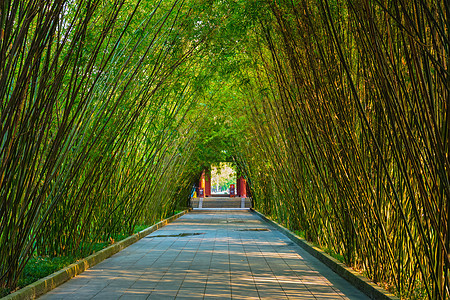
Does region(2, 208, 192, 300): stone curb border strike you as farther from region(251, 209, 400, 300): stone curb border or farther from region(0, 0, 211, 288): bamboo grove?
region(251, 209, 400, 300): stone curb border

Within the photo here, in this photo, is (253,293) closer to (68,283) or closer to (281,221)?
(68,283)

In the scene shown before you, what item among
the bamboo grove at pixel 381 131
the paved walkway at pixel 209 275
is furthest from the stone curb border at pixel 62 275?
the bamboo grove at pixel 381 131

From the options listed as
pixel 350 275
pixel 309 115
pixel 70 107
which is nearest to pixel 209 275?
pixel 350 275

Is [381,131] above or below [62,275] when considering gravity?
above

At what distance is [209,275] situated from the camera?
5.04 m

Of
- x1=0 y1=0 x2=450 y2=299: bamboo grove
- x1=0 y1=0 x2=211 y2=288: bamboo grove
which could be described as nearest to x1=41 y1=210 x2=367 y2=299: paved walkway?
x1=0 y1=0 x2=450 y2=299: bamboo grove

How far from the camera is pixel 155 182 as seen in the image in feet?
36.2

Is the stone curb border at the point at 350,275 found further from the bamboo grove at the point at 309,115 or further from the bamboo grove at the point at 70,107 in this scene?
the bamboo grove at the point at 70,107

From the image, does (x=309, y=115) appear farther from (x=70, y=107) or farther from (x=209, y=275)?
(x=70, y=107)

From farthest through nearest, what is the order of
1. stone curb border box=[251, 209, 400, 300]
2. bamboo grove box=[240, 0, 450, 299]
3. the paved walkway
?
the paved walkway
stone curb border box=[251, 209, 400, 300]
bamboo grove box=[240, 0, 450, 299]

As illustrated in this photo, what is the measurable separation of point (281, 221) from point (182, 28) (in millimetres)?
6679

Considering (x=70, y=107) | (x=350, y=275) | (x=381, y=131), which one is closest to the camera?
(x=381, y=131)

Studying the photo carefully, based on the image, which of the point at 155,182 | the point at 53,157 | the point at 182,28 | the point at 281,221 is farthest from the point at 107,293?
the point at 281,221

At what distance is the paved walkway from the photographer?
411 cm
